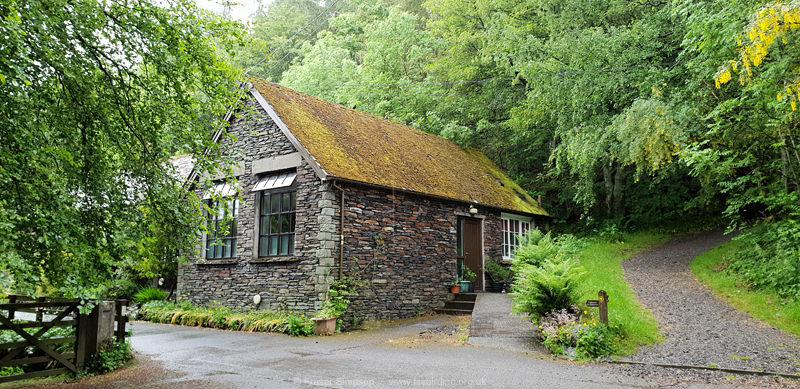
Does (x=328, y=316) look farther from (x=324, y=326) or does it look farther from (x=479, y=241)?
(x=479, y=241)

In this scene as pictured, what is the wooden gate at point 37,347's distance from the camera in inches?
241

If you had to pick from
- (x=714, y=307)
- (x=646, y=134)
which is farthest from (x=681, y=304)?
(x=646, y=134)

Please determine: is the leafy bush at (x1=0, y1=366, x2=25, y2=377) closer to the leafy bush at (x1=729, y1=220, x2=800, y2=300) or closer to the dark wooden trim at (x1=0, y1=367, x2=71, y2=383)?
the dark wooden trim at (x1=0, y1=367, x2=71, y2=383)

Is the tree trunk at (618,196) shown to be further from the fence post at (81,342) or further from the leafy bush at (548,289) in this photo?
the fence post at (81,342)

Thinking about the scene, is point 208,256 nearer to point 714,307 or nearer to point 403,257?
point 403,257

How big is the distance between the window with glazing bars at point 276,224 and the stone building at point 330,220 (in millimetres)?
26

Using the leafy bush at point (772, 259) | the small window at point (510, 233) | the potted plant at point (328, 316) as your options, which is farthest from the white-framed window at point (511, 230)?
the potted plant at point (328, 316)

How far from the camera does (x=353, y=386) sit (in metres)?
6.31

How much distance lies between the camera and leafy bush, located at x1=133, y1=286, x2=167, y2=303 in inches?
598

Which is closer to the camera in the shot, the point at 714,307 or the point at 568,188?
the point at 714,307

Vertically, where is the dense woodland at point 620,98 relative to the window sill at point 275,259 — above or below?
above

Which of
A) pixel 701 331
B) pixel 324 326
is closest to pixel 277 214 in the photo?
pixel 324 326

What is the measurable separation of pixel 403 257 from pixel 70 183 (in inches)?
330

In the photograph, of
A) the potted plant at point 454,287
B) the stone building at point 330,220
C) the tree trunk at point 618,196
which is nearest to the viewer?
the stone building at point 330,220
